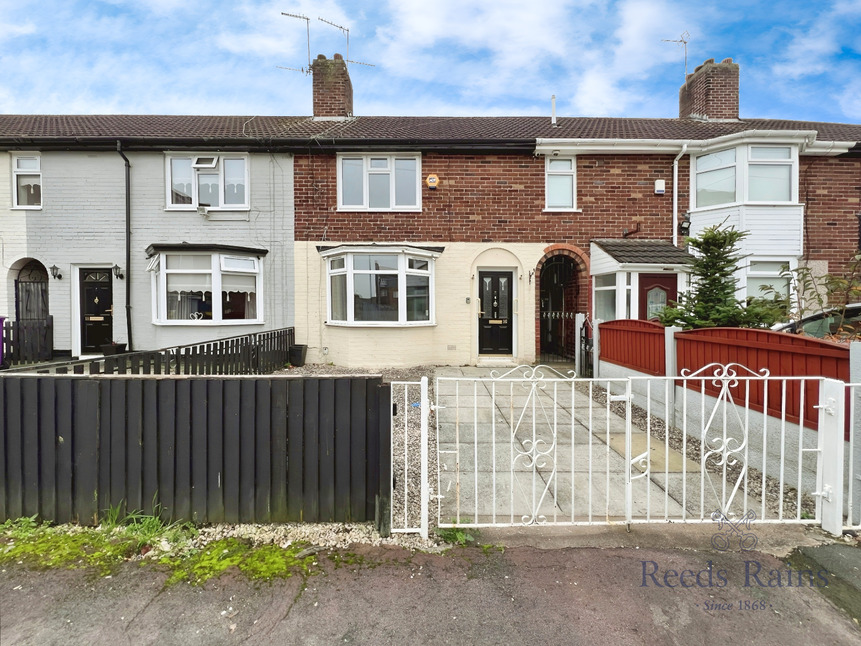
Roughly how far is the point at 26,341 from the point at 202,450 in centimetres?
1010

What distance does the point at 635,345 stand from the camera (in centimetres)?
683

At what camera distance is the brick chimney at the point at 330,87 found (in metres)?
12.3

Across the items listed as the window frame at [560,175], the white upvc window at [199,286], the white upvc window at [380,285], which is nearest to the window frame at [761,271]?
the window frame at [560,175]

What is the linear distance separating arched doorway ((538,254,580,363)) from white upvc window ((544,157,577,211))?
4.34 ft

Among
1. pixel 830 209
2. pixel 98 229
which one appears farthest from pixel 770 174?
pixel 98 229

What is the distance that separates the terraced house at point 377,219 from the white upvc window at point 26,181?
4cm

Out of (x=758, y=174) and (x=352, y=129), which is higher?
(x=352, y=129)

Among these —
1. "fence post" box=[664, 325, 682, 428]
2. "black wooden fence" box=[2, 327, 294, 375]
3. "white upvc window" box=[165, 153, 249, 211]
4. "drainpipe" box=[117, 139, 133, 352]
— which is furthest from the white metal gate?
"drainpipe" box=[117, 139, 133, 352]

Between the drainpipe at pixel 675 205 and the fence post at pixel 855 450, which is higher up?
the drainpipe at pixel 675 205

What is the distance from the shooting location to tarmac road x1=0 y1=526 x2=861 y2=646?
2.12 m

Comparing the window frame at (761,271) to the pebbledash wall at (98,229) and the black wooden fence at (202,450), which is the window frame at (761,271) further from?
the pebbledash wall at (98,229)

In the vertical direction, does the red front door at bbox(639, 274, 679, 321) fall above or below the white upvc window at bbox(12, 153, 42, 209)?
below

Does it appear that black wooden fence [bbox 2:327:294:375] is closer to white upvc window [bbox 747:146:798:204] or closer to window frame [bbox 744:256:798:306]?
window frame [bbox 744:256:798:306]

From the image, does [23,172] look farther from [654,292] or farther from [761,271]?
[761,271]
